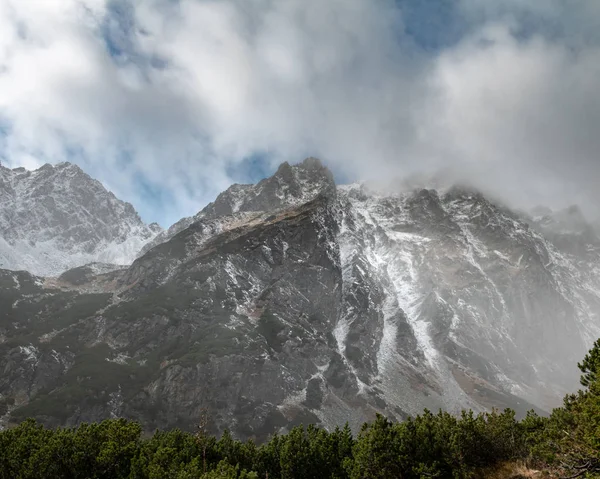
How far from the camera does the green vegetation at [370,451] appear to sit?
32969 mm

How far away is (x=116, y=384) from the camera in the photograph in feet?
481

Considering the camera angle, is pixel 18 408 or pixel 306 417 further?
pixel 306 417

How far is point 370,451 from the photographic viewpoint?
118ft

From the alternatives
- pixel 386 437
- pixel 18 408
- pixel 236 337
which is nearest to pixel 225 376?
pixel 236 337

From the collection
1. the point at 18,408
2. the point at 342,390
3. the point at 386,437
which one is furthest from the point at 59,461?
the point at 342,390

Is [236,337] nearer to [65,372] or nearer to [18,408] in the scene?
[65,372]

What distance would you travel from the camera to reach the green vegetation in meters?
33.0

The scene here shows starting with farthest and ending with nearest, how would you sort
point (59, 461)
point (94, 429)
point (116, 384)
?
point (116, 384), point (94, 429), point (59, 461)

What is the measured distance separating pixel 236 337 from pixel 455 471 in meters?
161

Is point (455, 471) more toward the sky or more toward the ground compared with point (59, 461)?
more toward the ground

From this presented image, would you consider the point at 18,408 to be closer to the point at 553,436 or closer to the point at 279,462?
the point at 279,462

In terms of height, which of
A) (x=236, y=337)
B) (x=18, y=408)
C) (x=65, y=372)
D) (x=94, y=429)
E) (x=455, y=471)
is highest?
(x=236, y=337)

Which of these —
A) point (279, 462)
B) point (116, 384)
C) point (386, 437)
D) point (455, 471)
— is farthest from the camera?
point (116, 384)

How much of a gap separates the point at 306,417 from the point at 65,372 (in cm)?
9522
